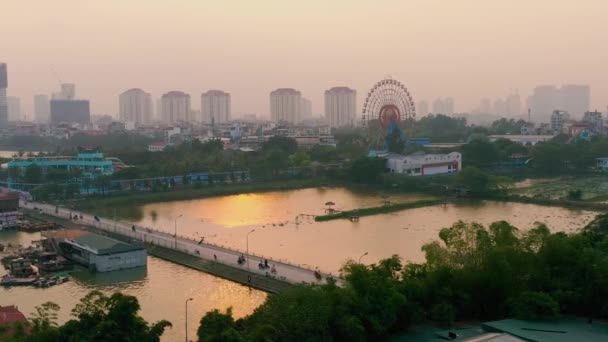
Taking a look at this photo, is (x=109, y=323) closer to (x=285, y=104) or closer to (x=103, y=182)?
(x=103, y=182)

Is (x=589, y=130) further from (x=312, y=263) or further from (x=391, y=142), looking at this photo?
(x=312, y=263)

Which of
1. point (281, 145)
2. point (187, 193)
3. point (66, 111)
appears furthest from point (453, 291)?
point (66, 111)

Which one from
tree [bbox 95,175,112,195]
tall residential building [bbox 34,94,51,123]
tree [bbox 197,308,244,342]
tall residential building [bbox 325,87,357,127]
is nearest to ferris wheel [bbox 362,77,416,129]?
tree [bbox 95,175,112,195]

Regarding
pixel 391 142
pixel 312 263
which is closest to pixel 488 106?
pixel 391 142

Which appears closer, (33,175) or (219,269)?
(219,269)

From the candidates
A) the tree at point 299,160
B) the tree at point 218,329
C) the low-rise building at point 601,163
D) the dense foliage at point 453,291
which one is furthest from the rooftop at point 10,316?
the low-rise building at point 601,163

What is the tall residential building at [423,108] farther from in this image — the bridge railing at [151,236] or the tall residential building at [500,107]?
the bridge railing at [151,236]
